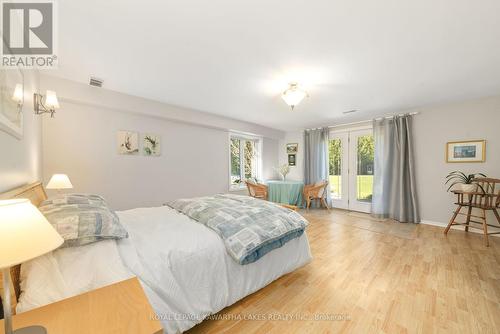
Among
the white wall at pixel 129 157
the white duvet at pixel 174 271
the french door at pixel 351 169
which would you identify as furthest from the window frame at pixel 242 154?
the white duvet at pixel 174 271

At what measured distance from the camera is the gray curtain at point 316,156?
17.1ft

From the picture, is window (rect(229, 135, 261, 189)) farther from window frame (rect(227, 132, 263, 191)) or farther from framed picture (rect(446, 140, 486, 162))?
framed picture (rect(446, 140, 486, 162))

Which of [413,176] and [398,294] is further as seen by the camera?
[413,176]

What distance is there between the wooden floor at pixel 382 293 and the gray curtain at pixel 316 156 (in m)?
2.56

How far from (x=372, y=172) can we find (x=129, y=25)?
16.4ft

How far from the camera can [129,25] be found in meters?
1.59

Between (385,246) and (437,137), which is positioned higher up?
(437,137)

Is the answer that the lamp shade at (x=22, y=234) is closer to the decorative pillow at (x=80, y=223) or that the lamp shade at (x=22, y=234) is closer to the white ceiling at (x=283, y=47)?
the decorative pillow at (x=80, y=223)

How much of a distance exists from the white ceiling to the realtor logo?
0.30ft

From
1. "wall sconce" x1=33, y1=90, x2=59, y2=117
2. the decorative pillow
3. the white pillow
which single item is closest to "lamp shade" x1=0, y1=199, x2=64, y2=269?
the white pillow

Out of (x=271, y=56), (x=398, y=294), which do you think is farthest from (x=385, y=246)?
(x=271, y=56)

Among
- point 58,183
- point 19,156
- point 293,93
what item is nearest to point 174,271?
point 19,156

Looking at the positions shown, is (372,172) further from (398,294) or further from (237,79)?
(237,79)

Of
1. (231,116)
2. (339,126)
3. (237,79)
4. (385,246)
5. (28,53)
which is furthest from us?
(339,126)
